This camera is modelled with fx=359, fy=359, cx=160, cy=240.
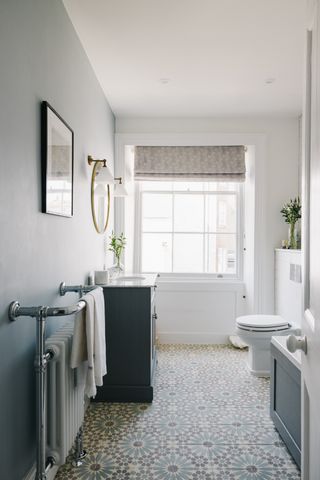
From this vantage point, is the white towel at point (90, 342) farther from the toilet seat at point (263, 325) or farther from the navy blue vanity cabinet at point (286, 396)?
the toilet seat at point (263, 325)

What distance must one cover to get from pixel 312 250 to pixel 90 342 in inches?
46.1

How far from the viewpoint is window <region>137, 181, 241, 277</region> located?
428 cm

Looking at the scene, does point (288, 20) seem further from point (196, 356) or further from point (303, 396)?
point (196, 356)

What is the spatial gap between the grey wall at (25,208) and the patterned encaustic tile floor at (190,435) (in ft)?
1.79

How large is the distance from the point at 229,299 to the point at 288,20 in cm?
282

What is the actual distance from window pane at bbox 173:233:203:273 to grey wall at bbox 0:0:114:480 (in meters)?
2.22

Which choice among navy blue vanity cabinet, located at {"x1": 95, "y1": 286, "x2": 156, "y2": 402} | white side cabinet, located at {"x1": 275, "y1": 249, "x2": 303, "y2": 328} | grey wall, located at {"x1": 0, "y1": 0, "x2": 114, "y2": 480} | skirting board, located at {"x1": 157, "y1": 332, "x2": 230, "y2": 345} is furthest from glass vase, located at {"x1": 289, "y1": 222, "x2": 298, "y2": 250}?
grey wall, located at {"x1": 0, "y1": 0, "x2": 114, "y2": 480}

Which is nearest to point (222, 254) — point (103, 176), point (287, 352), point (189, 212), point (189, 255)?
point (189, 255)

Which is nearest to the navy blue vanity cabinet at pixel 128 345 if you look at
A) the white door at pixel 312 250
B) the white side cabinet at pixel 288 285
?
the white side cabinet at pixel 288 285

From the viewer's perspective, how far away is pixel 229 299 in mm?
4141

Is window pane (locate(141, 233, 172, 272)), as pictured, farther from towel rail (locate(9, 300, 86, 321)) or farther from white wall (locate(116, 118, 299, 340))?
towel rail (locate(9, 300, 86, 321))

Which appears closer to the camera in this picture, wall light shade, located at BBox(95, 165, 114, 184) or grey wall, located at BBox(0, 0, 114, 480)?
grey wall, located at BBox(0, 0, 114, 480)

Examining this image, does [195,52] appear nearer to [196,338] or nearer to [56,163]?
[56,163]

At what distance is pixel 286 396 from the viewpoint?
209 cm
